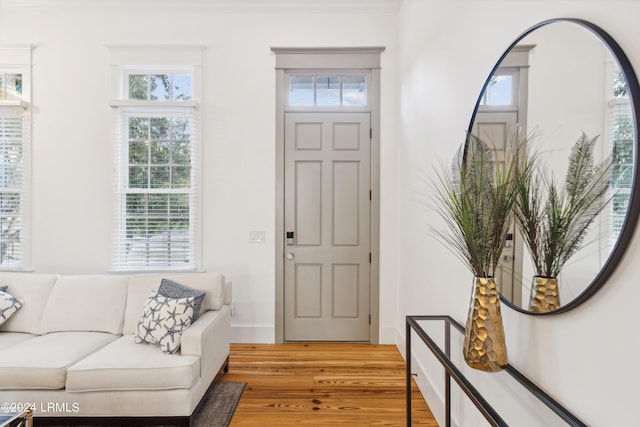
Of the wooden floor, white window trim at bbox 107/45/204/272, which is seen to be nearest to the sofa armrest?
the wooden floor

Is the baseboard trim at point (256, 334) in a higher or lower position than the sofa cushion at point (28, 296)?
lower

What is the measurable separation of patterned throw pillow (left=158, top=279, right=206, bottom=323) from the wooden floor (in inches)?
29.0

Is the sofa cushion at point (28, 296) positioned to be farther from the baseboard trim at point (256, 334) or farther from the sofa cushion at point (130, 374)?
the baseboard trim at point (256, 334)

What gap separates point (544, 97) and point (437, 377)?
174 cm

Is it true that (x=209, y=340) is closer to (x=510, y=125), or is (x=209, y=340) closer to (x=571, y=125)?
(x=510, y=125)

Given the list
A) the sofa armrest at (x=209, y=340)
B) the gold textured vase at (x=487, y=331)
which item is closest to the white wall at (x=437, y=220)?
the gold textured vase at (x=487, y=331)

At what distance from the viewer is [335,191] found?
10.6 ft

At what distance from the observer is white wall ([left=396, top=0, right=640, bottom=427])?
2.70ft

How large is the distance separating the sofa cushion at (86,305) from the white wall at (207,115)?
0.78 meters

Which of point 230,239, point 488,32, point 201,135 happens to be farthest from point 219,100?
point 488,32

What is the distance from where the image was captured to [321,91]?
3238mm

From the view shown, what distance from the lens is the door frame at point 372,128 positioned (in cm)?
319

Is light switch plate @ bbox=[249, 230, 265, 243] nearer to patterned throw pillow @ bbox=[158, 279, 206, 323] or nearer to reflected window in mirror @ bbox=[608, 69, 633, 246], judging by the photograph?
patterned throw pillow @ bbox=[158, 279, 206, 323]


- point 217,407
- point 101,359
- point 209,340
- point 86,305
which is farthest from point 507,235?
point 86,305
